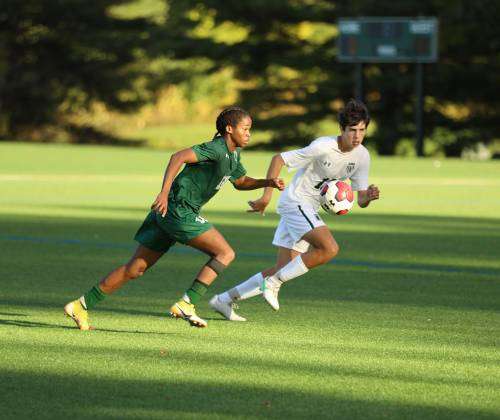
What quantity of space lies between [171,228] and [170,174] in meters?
0.39

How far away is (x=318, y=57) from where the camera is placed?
186 feet

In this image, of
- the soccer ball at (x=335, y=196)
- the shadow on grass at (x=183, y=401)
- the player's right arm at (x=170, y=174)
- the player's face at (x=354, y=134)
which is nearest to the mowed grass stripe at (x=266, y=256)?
the soccer ball at (x=335, y=196)

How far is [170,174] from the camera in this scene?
27.6ft

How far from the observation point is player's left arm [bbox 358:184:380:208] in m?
9.34

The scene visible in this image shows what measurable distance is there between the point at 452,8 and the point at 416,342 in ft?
155

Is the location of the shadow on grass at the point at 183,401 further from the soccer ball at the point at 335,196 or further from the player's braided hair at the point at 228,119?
the soccer ball at the point at 335,196

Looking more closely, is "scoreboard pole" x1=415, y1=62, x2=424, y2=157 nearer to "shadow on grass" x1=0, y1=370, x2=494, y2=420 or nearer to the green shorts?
the green shorts

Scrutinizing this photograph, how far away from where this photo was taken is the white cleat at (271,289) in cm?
930

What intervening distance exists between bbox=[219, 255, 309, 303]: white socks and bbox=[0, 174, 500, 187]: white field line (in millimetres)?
19263

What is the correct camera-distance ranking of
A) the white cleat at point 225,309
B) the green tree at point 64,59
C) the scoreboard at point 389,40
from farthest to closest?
the green tree at point 64,59
the scoreboard at point 389,40
the white cleat at point 225,309

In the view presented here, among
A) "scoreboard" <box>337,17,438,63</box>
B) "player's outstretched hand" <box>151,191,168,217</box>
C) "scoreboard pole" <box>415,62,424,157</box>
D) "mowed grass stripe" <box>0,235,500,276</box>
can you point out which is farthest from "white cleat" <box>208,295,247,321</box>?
"scoreboard pole" <box>415,62,424,157</box>

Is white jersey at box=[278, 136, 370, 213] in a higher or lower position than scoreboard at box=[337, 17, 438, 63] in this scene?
higher

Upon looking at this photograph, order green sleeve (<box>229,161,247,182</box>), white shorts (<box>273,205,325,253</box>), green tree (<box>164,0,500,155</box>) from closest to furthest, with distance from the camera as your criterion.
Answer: green sleeve (<box>229,161,247,182</box>), white shorts (<box>273,205,325,253</box>), green tree (<box>164,0,500,155</box>)

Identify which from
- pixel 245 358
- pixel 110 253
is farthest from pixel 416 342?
pixel 110 253
